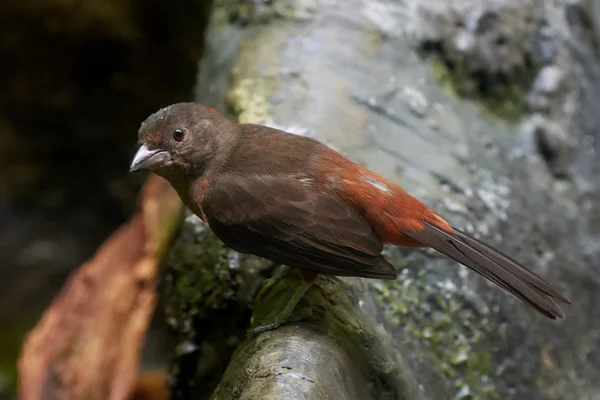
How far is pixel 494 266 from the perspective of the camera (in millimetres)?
2410

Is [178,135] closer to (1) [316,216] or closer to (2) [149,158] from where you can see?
(2) [149,158]

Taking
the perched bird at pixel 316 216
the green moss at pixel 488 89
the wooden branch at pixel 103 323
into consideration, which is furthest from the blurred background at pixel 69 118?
the perched bird at pixel 316 216

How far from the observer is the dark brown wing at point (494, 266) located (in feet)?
7.76

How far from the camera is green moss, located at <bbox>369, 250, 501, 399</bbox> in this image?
2.81 metres

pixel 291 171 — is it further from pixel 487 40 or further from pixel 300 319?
pixel 487 40

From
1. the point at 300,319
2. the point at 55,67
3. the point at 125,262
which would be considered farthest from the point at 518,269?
the point at 55,67

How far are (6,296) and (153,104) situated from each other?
6.89 feet

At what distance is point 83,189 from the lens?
6.65 meters

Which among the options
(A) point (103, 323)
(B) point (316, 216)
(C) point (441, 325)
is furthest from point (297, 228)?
(A) point (103, 323)

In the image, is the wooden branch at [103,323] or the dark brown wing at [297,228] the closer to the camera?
the dark brown wing at [297,228]

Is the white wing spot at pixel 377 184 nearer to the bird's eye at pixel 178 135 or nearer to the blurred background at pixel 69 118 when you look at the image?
the bird's eye at pixel 178 135

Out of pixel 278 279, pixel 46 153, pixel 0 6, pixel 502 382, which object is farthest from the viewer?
pixel 46 153

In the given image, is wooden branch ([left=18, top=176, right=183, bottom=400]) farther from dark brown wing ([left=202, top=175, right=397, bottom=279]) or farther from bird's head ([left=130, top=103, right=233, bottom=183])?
dark brown wing ([left=202, top=175, right=397, bottom=279])

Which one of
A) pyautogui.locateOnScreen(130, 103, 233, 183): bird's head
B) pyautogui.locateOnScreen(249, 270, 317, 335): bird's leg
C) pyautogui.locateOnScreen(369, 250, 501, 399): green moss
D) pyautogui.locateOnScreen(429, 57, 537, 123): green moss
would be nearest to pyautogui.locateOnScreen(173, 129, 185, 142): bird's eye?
pyautogui.locateOnScreen(130, 103, 233, 183): bird's head
